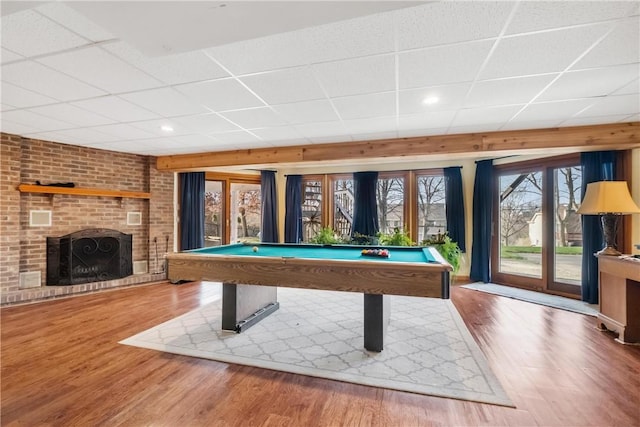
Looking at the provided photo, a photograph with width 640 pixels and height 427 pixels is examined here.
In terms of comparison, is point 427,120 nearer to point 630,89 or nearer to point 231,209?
point 630,89

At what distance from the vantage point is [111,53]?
2.00 metres

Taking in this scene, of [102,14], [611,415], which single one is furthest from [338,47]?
[611,415]

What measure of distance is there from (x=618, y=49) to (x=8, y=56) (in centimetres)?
412

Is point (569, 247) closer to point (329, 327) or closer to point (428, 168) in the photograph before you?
point (428, 168)

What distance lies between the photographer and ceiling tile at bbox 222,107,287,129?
3139 mm

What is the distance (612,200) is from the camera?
314 cm

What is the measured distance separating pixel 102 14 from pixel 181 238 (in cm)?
525

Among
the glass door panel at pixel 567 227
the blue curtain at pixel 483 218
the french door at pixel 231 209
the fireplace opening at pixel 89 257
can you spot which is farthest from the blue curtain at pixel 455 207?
the fireplace opening at pixel 89 257

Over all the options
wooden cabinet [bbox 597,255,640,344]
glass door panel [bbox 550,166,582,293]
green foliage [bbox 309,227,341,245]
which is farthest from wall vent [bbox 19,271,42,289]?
glass door panel [bbox 550,166,582,293]

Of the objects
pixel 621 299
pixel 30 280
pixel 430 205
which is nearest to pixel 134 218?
pixel 30 280

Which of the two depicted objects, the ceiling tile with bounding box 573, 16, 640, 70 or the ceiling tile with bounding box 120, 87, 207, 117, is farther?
the ceiling tile with bounding box 120, 87, 207, 117

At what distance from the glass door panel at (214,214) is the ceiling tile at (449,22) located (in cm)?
551

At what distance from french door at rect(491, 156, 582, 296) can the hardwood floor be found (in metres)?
1.52

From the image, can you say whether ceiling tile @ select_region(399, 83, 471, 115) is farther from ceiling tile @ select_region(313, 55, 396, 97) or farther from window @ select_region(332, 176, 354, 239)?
window @ select_region(332, 176, 354, 239)
